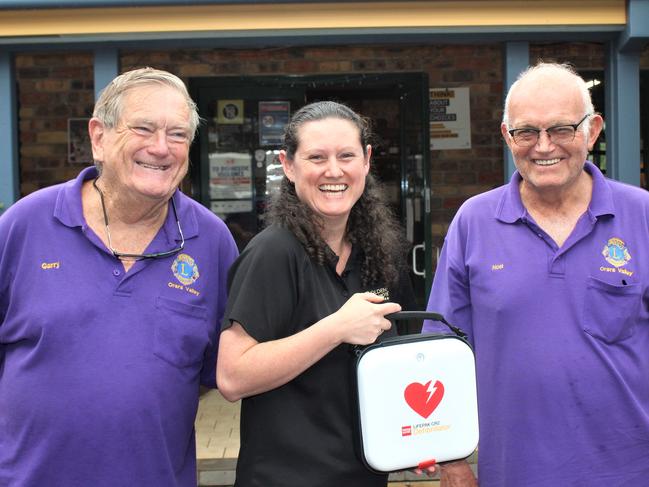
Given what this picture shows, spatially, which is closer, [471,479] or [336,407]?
[336,407]

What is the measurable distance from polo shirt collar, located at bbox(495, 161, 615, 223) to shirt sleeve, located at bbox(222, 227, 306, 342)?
720 mm

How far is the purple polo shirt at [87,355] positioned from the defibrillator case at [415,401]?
55 centimetres

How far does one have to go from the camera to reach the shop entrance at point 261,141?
583 centimetres

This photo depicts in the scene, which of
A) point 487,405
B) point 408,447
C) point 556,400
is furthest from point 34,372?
point 556,400

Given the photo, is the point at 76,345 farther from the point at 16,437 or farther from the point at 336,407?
the point at 336,407

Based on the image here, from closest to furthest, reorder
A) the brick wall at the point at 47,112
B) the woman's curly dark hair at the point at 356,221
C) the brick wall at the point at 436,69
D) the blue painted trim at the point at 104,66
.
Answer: the woman's curly dark hair at the point at 356,221
the blue painted trim at the point at 104,66
the brick wall at the point at 436,69
the brick wall at the point at 47,112

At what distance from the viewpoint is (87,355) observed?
5.97 feet

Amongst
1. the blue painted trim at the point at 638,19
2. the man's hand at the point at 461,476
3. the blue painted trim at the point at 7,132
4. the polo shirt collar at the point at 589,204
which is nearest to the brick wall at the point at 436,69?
the blue painted trim at the point at 7,132

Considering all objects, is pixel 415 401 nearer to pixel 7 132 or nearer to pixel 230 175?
pixel 7 132

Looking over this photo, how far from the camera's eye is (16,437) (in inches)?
72.9

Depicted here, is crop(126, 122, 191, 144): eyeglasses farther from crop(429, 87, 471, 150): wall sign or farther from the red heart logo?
crop(429, 87, 471, 150): wall sign

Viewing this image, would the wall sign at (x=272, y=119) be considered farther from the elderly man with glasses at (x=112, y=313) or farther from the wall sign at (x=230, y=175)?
the elderly man with glasses at (x=112, y=313)

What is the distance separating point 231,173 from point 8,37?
2.33 metres

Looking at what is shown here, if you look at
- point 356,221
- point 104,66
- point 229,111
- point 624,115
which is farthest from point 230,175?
point 356,221
